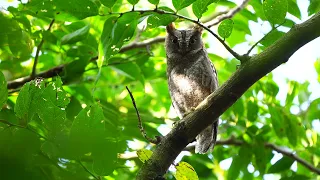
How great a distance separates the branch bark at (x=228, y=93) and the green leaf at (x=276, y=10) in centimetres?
26

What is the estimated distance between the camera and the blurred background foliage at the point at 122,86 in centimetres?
190

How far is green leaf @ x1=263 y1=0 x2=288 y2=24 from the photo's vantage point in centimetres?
215

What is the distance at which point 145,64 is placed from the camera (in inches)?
147

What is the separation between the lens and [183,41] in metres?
3.90

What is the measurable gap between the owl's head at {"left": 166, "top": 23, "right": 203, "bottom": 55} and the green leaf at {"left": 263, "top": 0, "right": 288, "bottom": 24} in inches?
65.1

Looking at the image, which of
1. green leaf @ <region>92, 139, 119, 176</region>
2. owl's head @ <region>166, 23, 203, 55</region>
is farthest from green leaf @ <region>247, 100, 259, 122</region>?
green leaf @ <region>92, 139, 119, 176</region>

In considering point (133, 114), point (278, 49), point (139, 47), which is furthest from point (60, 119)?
point (139, 47)

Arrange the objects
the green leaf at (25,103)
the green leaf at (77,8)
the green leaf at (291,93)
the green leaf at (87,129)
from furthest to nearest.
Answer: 1. the green leaf at (291,93)
2. the green leaf at (77,8)
3. the green leaf at (25,103)
4. the green leaf at (87,129)

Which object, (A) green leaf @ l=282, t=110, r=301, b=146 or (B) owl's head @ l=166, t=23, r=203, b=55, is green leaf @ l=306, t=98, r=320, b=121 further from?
(B) owl's head @ l=166, t=23, r=203, b=55

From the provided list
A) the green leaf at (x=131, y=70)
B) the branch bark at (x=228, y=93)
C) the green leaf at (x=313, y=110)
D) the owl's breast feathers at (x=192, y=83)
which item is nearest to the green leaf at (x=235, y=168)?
the owl's breast feathers at (x=192, y=83)

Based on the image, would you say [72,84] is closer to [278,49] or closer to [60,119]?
[60,119]

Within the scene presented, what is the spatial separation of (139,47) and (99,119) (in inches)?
81.9

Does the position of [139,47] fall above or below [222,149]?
above

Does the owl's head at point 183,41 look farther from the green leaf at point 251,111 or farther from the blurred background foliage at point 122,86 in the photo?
the green leaf at point 251,111
